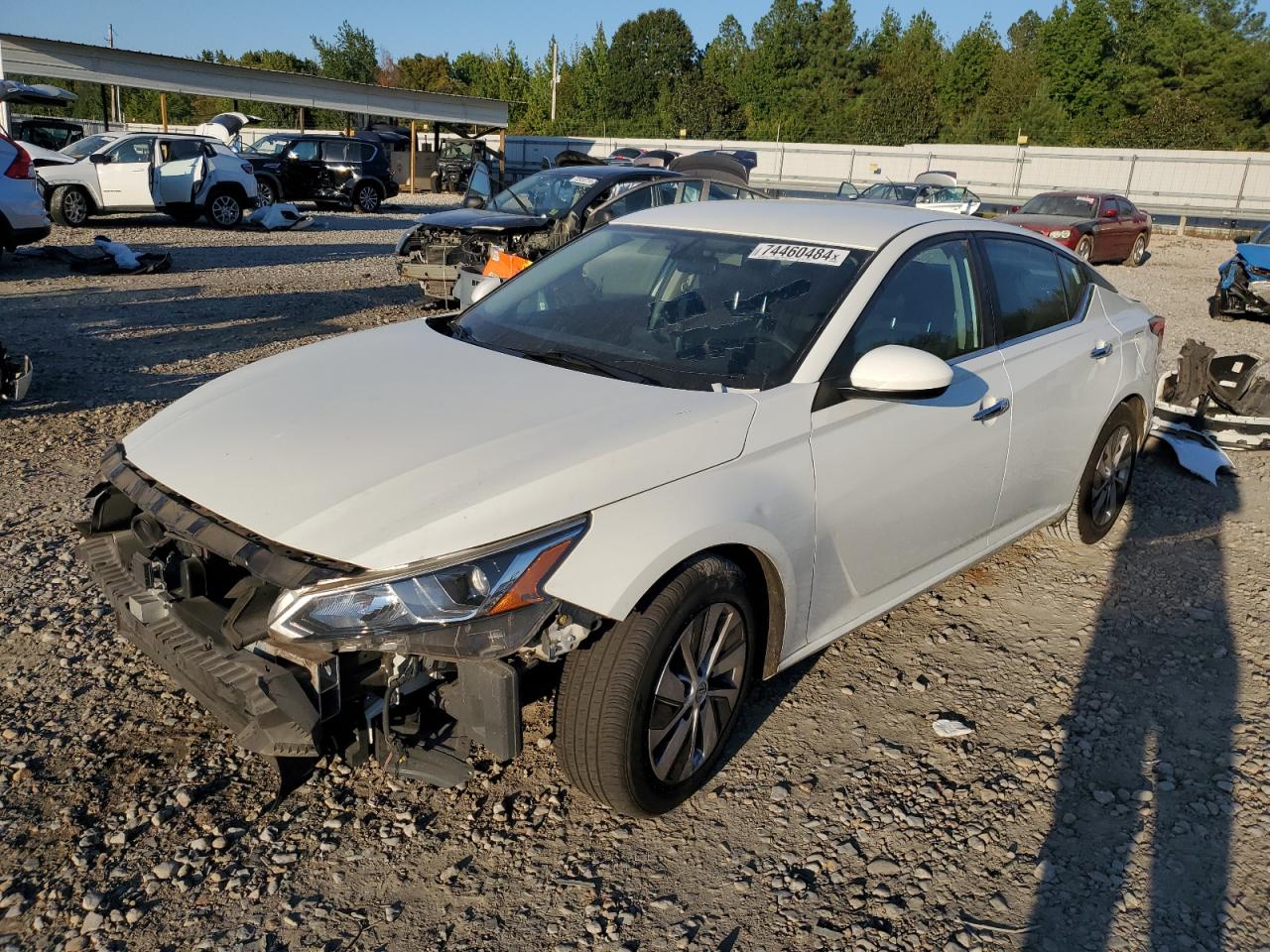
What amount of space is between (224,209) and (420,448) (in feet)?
59.5

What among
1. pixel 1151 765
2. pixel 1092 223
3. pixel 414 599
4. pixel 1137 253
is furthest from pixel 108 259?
pixel 1137 253

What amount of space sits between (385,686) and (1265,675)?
3506 mm

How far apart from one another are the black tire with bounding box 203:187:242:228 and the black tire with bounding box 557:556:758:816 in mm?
18300

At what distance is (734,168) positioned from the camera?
75.1ft

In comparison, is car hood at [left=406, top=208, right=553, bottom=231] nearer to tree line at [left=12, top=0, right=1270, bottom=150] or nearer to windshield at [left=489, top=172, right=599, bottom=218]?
windshield at [left=489, top=172, right=599, bottom=218]

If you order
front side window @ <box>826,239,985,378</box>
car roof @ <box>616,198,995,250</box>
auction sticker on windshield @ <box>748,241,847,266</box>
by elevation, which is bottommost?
front side window @ <box>826,239,985,378</box>

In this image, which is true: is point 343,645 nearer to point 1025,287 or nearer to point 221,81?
point 1025,287

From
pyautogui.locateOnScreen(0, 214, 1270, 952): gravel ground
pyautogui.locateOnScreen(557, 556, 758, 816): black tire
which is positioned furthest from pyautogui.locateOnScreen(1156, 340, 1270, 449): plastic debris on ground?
pyautogui.locateOnScreen(557, 556, 758, 816): black tire

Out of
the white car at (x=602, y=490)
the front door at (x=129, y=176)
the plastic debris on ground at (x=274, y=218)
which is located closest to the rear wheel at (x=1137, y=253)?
the plastic debris on ground at (x=274, y=218)

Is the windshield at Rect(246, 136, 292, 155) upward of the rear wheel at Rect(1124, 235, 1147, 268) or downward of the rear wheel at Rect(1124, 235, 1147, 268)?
upward

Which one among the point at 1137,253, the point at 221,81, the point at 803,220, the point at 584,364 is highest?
the point at 221,81

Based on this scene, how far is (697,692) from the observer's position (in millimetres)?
2914

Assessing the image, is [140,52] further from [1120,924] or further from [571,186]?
[1120,924]

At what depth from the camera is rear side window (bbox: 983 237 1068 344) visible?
163 inches
